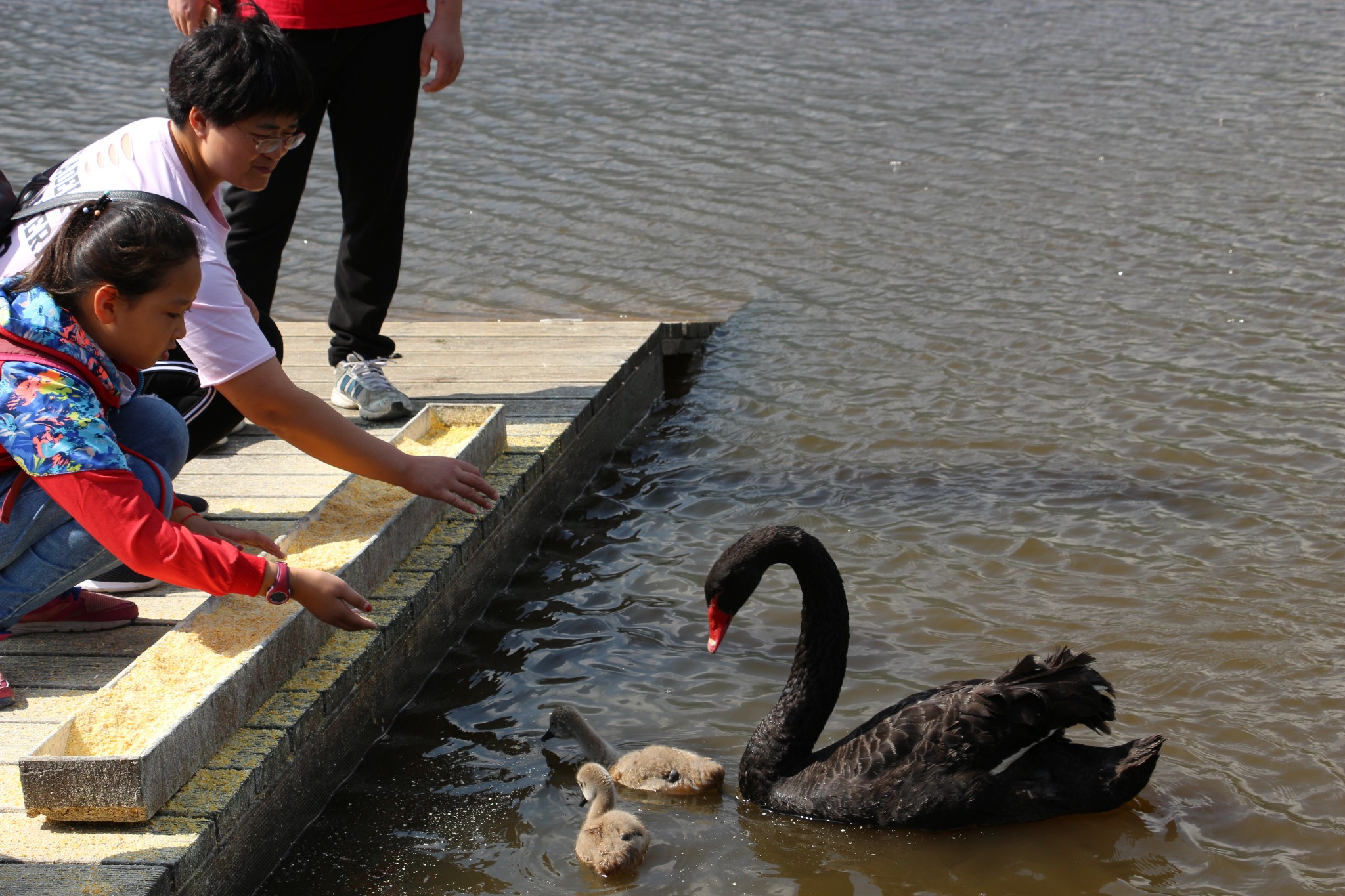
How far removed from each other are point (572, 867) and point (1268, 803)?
2.04m

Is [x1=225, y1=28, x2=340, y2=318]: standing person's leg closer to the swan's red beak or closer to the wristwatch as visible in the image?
the wristwatch

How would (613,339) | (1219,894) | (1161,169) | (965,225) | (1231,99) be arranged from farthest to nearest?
(1231,99)
(1161,169)
(965,225)
(613,339)
(1219,894)

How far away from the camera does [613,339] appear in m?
7.21

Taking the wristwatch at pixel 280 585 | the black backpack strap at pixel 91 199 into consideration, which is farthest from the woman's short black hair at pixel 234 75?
the wristwatch at pixel 280 585

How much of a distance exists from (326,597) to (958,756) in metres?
1.81

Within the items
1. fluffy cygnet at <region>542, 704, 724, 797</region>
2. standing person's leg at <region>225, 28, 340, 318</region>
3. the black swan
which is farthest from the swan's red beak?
standing person's leg at <region>225, 28, 340, 318</region>

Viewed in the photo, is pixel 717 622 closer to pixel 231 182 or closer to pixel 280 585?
pixel 280 585

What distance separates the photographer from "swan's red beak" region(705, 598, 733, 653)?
165 inches

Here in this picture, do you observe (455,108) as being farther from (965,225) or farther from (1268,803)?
(1268,803)

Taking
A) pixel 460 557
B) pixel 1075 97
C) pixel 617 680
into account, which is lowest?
pixel 617 680

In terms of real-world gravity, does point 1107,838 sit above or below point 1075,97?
below

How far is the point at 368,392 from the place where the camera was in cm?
564

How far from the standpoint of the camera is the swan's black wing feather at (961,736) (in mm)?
3779

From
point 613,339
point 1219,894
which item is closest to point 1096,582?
point 1219,894
